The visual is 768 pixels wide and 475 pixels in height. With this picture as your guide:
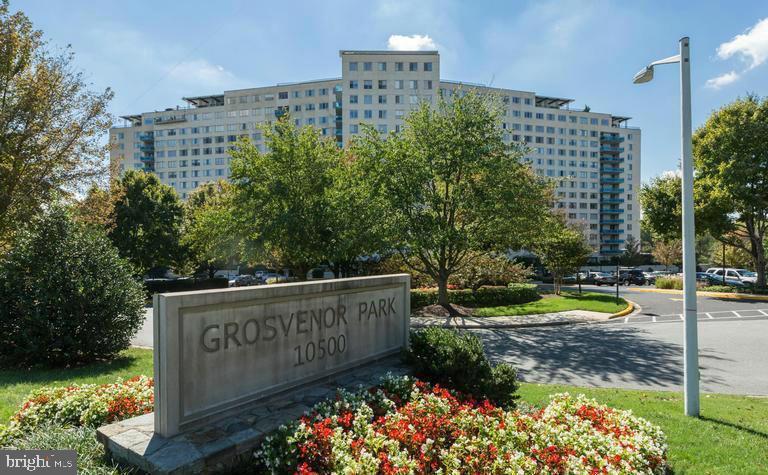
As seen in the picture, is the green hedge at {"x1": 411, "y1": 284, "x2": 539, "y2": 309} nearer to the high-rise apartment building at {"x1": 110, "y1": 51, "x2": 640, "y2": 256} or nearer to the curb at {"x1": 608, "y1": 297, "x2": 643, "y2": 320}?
the curb at {"x1": 608, "y1": 297, "x2": 643, "y2": 320}

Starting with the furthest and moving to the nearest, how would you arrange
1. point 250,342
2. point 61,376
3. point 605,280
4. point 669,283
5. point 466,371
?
point 605,280
point 669,283
point 61,376
point 466,371
point 250,342

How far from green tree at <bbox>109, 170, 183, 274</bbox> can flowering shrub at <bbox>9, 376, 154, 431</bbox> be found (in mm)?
31023

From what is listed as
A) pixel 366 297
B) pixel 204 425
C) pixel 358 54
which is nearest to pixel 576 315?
pixel 366 297

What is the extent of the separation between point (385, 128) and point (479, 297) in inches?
1896

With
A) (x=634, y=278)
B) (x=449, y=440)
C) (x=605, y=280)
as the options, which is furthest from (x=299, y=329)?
(x=605, y=280)

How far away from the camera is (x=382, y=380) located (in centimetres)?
601

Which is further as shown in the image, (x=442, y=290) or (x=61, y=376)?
(x=442, y=290)

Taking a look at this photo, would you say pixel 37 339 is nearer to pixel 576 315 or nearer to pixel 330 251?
pixel 330 251

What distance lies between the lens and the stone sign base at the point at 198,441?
3787 mm

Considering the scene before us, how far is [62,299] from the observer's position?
9.08 metres

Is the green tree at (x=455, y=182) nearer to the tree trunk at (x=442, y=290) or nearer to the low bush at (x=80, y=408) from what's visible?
the tree trunk at (x=442, y=290)

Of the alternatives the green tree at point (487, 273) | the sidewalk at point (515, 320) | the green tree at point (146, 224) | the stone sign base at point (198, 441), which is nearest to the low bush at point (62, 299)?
the stone sign base at point (198, 441)

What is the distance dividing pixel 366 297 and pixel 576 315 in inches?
600

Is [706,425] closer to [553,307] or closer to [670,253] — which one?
[553,307]
